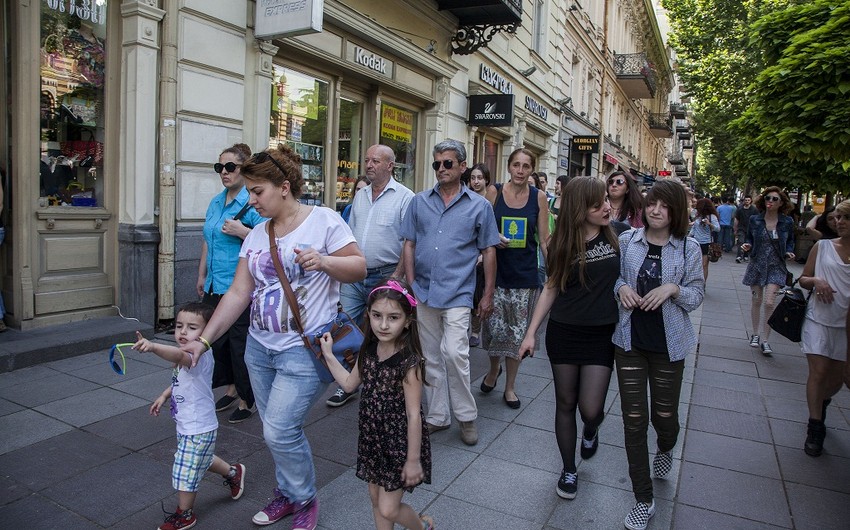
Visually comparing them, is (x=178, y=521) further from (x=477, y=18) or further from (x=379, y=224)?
(x=477, y=18)

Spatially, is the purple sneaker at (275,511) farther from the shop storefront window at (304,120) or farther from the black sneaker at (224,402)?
the shop storefront window at (304,120)

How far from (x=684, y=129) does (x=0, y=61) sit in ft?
219

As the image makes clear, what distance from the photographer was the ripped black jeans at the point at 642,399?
3256mm

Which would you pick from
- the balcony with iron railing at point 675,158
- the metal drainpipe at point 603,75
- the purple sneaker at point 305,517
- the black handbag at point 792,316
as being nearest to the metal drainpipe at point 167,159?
the purple sneaker at point 305,517

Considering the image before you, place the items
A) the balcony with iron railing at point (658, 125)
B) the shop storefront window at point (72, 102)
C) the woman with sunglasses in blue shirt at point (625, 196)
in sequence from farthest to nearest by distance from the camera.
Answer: the balcony with iron railing at point (658, 125) → the woman with sunglasses in blue shirt at point (625, 196) → the shop storefront window at point (72, 102)

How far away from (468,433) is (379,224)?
1.71 metres

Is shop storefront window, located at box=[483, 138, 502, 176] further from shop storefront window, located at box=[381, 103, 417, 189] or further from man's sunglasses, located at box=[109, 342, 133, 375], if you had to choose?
man's sunglasses, located at box=[109, 342, 133, 375]

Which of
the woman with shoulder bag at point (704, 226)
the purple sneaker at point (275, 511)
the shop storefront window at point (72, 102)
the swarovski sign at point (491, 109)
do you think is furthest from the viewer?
the swarovski sign at point (491, 109)

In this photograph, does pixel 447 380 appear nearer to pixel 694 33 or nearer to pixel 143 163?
pixel 143 163

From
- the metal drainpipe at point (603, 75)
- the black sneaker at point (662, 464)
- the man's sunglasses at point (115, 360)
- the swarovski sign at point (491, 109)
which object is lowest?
the black sneaker at point (662, 464)

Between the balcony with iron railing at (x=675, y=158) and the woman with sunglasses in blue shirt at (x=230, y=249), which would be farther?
the balcony with iron railing at (x=675, y=158)

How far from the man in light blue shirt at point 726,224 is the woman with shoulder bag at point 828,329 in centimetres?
1906

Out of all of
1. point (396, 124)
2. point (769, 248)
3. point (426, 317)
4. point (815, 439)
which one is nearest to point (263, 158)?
point (426, 317)

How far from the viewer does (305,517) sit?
117 inches
